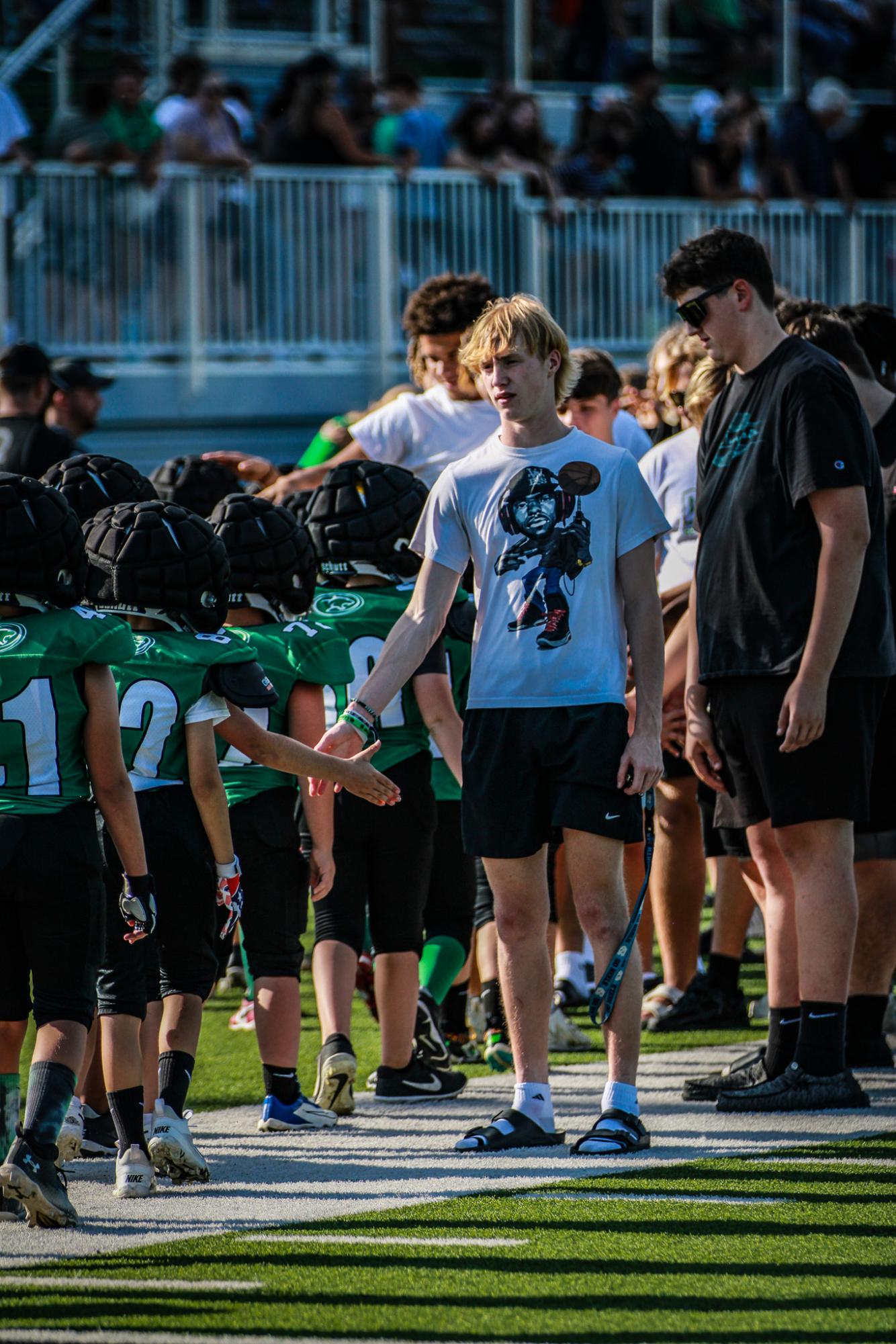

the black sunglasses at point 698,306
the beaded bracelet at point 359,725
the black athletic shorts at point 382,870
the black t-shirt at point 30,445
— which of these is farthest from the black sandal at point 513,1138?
the black t-shirt at point 30,445

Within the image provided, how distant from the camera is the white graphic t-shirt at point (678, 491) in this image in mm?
7148

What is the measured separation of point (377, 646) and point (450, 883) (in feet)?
2.98

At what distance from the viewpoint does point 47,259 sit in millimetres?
14188

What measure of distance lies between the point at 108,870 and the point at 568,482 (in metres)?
1.51

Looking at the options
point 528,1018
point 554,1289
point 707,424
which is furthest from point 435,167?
point 554,1289

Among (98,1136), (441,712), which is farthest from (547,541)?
(98,1136)

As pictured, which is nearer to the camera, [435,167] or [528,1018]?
[528,1018]

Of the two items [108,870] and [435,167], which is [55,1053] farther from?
[435,167]

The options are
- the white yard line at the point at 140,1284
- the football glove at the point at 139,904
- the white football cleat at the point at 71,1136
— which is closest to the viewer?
the white yard line at the point at 140,1284

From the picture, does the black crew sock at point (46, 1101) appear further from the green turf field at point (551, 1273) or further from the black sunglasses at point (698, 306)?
the black sunglasses at point (698, 306)

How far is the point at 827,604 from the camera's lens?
532cm

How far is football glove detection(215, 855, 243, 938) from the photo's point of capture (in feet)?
16.6

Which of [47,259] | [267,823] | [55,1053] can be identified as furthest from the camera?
[47,259]

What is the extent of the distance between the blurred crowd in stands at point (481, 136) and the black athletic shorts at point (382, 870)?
30.2 feet
